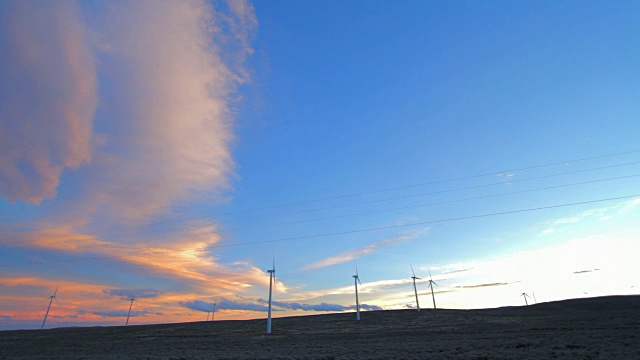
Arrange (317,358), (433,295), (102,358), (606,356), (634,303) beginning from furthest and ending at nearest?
(433,295)
(634,303)
(102,358)
(317,358)
(606,356)

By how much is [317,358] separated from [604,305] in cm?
13029

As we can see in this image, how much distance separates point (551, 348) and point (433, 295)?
355 ft

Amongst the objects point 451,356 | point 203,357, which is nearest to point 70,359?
point 203,357

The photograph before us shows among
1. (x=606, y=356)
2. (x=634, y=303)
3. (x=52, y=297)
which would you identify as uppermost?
(x=52, y=297)

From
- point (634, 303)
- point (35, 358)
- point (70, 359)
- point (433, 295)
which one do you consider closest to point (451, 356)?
point (70, 359)

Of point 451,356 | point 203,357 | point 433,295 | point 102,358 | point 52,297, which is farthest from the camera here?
point 52,297

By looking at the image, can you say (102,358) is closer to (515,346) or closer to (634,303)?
(515,346)

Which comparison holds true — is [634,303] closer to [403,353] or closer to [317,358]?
[403,353]

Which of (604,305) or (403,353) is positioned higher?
(604,305)

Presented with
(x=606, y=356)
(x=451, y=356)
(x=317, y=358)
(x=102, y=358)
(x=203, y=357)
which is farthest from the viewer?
(x=102, y=358)

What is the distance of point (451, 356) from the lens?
33.2m

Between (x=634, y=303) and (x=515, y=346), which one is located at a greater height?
(x=634, y=303)

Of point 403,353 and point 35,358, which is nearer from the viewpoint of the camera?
point 403,353

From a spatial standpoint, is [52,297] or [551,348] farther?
[52,297]
